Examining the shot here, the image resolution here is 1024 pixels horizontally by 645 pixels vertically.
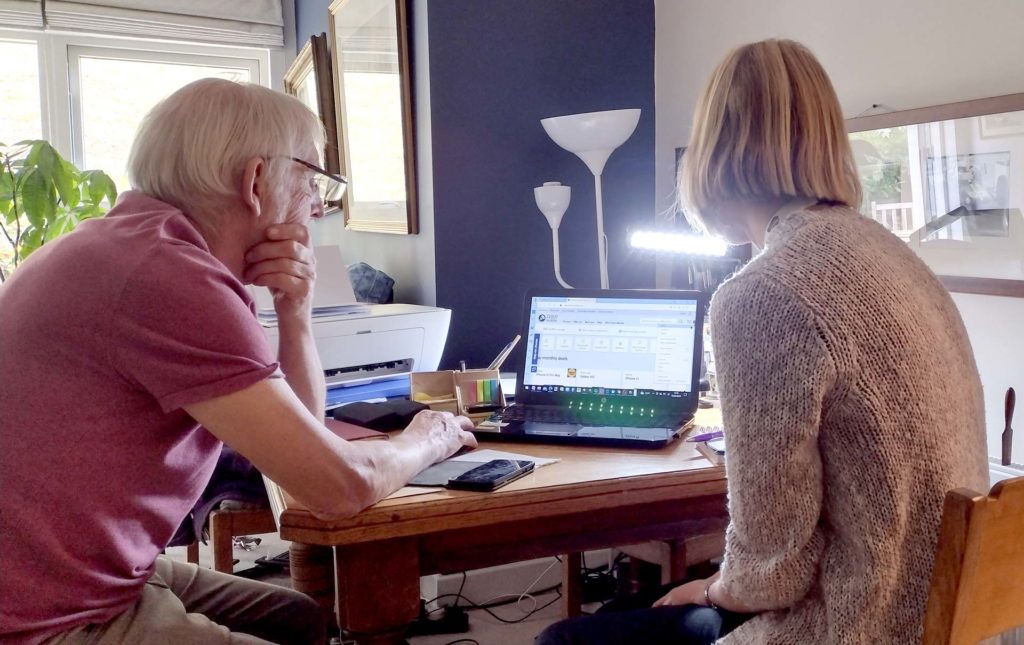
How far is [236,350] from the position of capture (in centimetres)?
97

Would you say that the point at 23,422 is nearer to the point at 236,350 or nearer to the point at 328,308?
the point at 236,350

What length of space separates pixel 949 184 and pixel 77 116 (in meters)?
3.78

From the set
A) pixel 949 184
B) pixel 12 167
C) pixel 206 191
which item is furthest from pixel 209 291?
pixel 12 167

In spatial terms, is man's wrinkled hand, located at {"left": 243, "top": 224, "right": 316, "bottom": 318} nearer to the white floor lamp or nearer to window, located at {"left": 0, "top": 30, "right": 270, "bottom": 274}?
the white floor lamp

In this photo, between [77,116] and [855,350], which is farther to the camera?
[77,116]

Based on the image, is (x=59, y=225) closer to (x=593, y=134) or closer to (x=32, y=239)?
(x=32, y=239)

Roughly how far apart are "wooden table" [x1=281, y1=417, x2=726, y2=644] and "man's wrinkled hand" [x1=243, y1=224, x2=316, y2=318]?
1.12 ft

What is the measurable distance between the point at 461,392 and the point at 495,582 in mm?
904

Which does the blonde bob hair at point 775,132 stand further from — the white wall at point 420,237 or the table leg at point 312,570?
the white wall at point 420,237

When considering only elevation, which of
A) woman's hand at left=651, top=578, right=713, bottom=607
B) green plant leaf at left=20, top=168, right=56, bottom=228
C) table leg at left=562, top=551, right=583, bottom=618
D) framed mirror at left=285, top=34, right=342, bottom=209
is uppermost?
framed mirror at left=285, top=34, right=342, bottom=209

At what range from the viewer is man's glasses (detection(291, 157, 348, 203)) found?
48.4 inches

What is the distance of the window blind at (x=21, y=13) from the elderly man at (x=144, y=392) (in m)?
3.25

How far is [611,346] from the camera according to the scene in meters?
1.73

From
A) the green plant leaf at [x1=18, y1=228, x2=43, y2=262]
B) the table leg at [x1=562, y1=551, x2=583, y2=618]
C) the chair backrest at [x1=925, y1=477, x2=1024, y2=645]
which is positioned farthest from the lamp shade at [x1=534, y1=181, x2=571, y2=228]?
the chair backrest at [x1=925, y1=477, x2=1024, y2=645]
